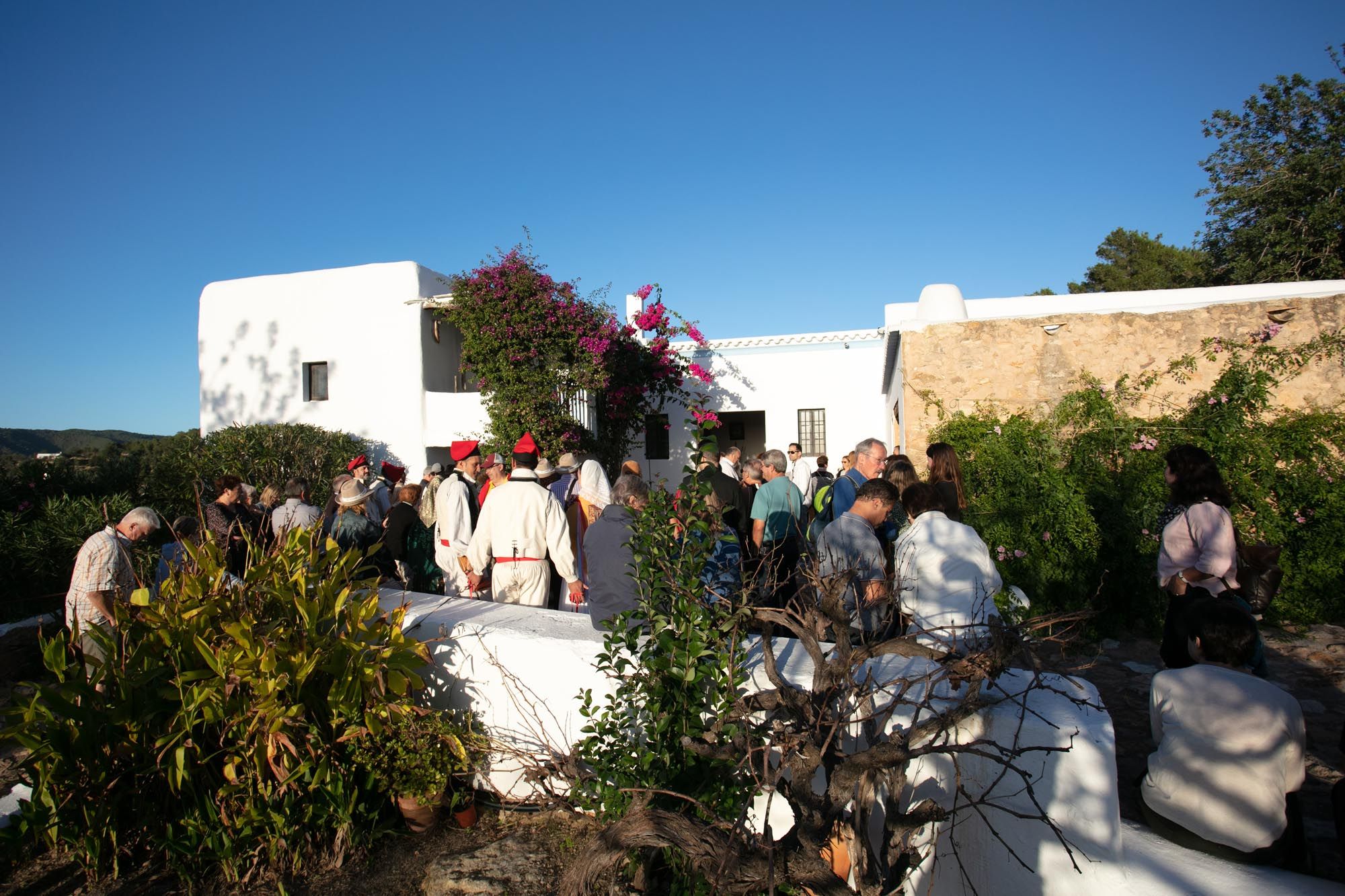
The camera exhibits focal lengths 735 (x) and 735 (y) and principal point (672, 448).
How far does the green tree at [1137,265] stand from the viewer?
83.0 feet

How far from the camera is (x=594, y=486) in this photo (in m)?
5.76

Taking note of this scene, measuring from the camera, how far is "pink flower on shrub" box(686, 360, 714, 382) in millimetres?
15312

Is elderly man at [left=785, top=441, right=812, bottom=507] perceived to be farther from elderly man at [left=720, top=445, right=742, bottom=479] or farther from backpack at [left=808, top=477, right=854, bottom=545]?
backpack at [left=808, top=477, right=854, bottom=545]

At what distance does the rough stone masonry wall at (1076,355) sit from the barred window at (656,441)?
9.89 metres

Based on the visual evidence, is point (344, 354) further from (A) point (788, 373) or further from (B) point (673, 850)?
(B) point (673, 850)

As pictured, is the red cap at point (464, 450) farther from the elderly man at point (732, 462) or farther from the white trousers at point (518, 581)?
the elderly man at point (732, 462)

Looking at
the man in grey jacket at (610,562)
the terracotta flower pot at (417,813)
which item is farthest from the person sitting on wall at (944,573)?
the terracotta flower pot at (417,813)

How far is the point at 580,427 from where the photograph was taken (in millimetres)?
13672

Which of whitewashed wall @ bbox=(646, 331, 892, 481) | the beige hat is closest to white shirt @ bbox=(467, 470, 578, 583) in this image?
the beige hat

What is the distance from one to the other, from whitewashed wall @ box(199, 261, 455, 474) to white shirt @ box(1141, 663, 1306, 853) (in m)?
12.5

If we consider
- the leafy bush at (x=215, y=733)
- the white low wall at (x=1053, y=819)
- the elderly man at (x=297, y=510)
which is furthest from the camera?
the elderly man at (x=297, y=510)

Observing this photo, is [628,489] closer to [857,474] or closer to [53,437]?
[857,474]

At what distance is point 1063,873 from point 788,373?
553 inches

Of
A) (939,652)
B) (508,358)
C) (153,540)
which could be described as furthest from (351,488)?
(508,358)
